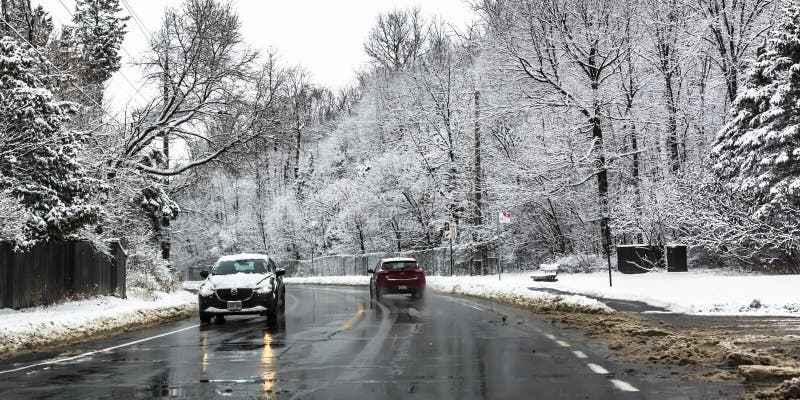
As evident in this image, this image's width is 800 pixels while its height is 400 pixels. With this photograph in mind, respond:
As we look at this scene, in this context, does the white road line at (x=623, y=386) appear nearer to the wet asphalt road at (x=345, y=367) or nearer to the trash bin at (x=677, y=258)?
the wet asphalt road at (x=345, y=367)

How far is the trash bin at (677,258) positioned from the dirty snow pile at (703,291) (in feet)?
1.78

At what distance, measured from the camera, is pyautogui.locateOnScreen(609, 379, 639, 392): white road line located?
7668 millimetres

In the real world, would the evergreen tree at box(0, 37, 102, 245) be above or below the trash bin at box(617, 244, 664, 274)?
above

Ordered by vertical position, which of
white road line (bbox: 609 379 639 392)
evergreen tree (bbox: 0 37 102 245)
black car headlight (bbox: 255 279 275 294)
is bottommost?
white road line (bbox: 609 379 639 392)

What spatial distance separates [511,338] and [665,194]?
18.4 m

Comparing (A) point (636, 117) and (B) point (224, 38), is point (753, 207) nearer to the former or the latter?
(A) point (636, 117)

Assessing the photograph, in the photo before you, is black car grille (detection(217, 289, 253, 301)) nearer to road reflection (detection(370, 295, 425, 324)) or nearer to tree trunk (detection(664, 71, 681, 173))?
road reflection (detection(370, 295, 425, 324))

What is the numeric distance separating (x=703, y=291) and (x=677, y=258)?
302 inches

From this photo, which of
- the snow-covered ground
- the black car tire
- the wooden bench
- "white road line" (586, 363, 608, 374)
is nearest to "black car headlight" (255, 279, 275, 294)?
the black car tire

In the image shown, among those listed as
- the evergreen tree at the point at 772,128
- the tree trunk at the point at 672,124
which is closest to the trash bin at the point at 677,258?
the evergreen tree at the point at 772,128

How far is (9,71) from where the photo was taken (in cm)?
1764

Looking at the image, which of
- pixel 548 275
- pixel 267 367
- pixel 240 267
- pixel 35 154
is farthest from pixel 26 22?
pixel 548 275

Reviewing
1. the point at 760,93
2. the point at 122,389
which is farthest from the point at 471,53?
the point at 122,389

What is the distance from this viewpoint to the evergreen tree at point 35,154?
1741 cm
